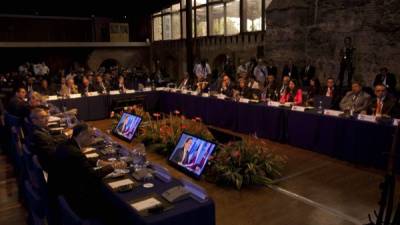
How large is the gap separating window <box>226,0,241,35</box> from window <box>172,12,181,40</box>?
3.85 metres

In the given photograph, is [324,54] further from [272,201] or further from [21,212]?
[21,212]

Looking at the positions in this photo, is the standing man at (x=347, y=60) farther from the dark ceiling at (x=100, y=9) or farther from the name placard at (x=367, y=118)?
the dark ceiling at (x=100, y=9)

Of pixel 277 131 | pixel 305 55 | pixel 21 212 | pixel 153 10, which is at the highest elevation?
pixel 153 10

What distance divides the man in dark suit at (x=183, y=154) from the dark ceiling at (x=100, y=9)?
13704mm

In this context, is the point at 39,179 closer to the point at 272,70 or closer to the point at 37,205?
the point at 37,205

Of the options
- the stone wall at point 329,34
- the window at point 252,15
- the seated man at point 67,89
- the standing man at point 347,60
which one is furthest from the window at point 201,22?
the seated man at point 67,89

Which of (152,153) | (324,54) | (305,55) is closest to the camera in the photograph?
(152,153)

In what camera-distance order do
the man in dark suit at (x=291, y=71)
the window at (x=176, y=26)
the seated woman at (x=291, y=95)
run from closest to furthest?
1. the seated woman at (x=291, y=95)
2. the man in dark suit at (x=291, y=71)
3. the window at (x=176, y=26)

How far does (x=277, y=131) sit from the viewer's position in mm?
5973

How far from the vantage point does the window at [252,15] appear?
46.2 ft

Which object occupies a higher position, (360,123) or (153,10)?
(153,10)

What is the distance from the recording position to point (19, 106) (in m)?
5.71

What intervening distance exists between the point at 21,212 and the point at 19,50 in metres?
16.9

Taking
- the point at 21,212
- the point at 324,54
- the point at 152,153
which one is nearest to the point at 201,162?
the point at 152,153
